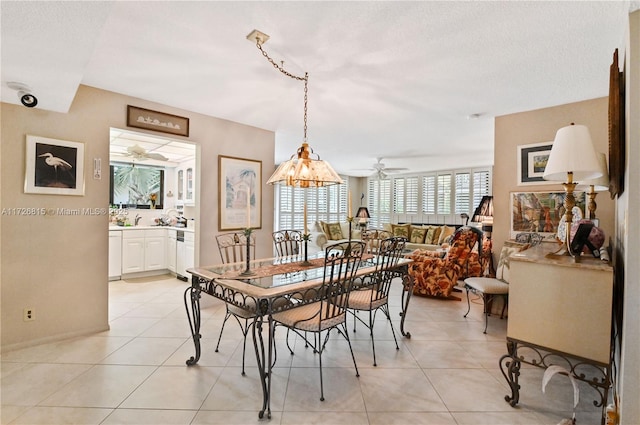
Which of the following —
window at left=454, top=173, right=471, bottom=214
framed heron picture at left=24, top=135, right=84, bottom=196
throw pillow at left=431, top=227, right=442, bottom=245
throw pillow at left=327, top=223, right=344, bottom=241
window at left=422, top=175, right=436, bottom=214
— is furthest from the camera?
window at left=422, top=175, right=436, bottom=214

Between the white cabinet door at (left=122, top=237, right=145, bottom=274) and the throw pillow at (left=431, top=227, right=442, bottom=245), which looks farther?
the throw pillow at (left=431, top=227, right=442, bottom=245)

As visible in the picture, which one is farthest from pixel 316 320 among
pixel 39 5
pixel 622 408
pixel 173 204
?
pixel 173 204

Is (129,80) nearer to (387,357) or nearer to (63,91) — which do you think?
(63,91)

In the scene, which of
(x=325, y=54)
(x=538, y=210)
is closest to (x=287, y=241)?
(x=325, y=54)

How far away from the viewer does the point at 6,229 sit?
99.1 inches

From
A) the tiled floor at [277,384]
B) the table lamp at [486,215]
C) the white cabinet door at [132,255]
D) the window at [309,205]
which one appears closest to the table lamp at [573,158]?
the tiled floor at [277,384]

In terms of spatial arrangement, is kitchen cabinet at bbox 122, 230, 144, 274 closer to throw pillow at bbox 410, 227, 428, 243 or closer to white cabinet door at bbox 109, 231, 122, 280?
white cabinet door at bbox 109, 231, 122, 280

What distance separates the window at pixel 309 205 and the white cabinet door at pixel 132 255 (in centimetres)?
355

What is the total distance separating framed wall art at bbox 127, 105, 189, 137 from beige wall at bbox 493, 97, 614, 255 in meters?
3.95

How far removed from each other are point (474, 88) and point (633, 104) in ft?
5.74

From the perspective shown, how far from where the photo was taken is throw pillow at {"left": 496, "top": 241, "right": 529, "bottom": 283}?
11.1 feet

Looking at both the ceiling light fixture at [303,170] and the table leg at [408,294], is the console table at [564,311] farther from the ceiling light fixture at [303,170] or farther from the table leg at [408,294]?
the ceiling light fixture at [303,170]

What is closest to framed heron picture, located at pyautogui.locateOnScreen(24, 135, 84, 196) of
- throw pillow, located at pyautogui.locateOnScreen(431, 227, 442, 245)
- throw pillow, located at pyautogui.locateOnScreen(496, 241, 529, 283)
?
throw pillow, located at pyautogui.locateOnScreen(496, 241, 529, 283)

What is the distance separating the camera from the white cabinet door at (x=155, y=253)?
5.26 metres
